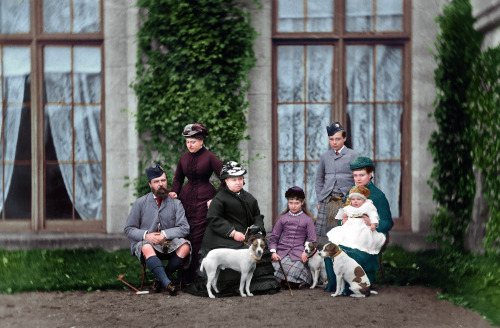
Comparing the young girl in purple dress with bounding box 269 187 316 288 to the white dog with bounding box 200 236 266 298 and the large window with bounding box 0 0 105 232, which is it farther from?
the large window with bounding box 0 0 105 232

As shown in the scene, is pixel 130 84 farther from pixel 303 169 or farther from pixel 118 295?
pixel 118 295

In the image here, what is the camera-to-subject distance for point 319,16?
27.6 feet

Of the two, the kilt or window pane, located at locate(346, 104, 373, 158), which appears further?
window pane, located at locate(346, 104, 373, 158)

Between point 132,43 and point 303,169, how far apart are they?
2.74 m

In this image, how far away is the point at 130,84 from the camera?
322 inches

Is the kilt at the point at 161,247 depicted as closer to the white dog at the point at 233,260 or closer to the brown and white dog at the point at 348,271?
the white dog at the point at 233,260

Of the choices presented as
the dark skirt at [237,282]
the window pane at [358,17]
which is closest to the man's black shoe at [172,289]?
the dark skirt at [237,282]

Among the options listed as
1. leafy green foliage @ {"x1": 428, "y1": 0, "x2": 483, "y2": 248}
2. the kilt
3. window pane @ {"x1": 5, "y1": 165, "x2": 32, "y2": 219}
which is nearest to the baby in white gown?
the kilt

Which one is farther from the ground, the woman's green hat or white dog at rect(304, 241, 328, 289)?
the woman's green hat

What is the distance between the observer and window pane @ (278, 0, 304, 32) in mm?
8391

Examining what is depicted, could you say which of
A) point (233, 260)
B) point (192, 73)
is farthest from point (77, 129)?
point (233, 260)

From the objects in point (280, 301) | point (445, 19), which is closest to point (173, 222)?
point (280, 301)

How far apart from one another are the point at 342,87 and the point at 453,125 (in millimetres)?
1502

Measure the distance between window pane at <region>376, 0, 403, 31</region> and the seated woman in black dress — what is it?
3.39 m
